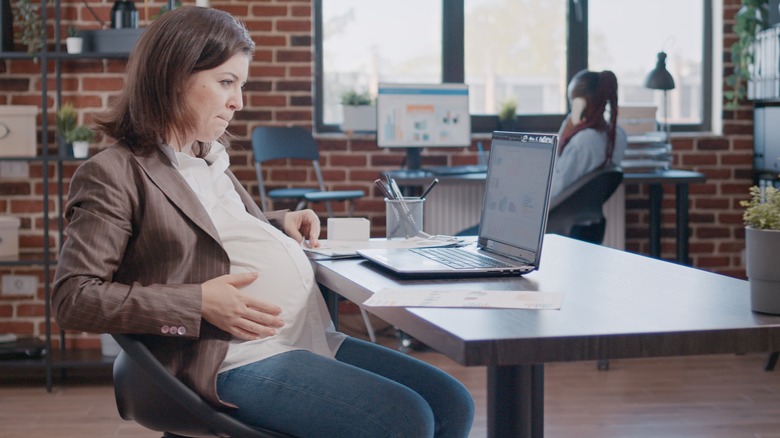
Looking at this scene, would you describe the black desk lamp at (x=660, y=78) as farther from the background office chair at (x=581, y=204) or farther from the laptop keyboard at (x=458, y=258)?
the laptop keyboard at (x=458, y=258)

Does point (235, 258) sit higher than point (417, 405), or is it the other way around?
point (235, 258)

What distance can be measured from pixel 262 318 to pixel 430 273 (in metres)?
0.29

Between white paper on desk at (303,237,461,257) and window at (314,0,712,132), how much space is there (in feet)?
10.1

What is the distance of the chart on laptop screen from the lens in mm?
1677

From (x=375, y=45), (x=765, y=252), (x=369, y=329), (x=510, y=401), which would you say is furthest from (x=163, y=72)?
(x=375, y=45)

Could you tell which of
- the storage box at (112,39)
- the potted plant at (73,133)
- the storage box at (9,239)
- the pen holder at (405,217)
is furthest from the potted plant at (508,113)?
the pen holder at (405,217)

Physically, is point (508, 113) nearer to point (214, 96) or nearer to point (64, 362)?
point (64, 362)

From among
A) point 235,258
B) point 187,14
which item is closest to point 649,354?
point 235,258

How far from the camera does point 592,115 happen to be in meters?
3.96

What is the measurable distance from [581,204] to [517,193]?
2009 millimetres

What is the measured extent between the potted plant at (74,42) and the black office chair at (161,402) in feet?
7.78

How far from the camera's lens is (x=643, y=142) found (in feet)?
15.1

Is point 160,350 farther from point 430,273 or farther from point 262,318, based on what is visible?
point 430,273

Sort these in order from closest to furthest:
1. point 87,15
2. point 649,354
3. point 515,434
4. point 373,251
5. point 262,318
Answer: point 649,354
point 515,434
point 262,318
point 373,251
point 87,15
